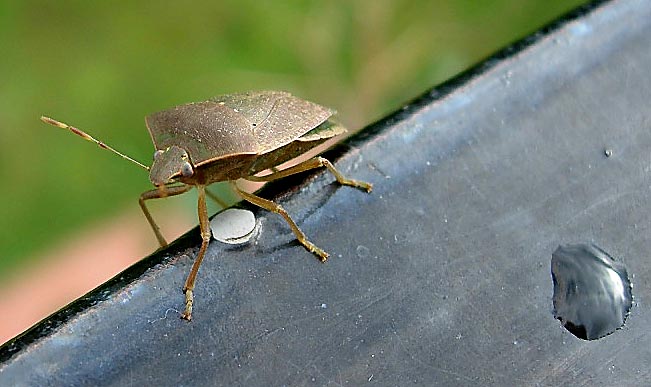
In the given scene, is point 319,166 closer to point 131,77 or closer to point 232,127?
point 232,127

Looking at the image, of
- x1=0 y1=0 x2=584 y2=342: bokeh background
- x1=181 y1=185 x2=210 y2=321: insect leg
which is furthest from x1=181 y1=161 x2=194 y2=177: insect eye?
x1=0 y1=0 x2=584 y2=342: bokeh background

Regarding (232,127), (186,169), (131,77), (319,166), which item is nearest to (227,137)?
(232,127)

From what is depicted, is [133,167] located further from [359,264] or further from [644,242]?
[644,242]

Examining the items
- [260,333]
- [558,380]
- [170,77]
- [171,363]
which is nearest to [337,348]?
[260,333]

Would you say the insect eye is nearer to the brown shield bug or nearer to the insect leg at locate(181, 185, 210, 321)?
the brown shield bug

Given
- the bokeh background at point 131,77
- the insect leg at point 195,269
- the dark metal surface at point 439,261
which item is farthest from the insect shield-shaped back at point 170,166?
the bokeh background at point 131,77
